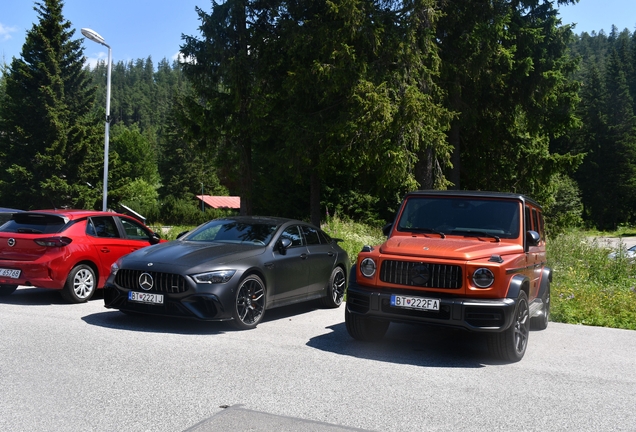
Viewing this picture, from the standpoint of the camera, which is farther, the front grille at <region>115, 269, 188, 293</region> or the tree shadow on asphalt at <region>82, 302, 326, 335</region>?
the tree shadow on asphalt at <region>82, 302, 326, 335</region>

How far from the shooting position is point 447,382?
21.0 feet

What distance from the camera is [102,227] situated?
11781 mm

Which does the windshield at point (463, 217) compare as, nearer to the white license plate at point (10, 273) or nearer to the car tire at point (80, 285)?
the car tire at point (80, 285)

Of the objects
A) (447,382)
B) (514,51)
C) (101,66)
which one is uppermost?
(101,66)

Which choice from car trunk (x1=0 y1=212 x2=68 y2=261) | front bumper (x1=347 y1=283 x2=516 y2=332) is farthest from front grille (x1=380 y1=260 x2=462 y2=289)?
car trunk (x1=0 y1=212 x2=68 y2=261)

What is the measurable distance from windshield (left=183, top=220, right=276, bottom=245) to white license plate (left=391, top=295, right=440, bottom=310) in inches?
120

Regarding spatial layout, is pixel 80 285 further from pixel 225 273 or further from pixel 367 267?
pixel 367 267

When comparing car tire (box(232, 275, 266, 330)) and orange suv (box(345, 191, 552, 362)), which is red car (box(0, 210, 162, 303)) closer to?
car tire (box(232, 275, 266, 330))

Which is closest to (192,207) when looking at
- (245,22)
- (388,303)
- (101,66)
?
(245,22)

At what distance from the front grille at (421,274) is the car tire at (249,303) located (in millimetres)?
2195

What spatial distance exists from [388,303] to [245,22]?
22.4 m

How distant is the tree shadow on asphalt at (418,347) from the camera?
7410 millimetres

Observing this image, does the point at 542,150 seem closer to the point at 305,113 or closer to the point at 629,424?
the point at 305,113

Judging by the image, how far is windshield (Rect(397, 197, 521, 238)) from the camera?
8.34 meters
